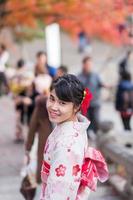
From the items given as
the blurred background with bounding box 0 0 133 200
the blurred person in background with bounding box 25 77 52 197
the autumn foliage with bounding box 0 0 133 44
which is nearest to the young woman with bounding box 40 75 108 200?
the blurred background with bounding box 0 0 133 200

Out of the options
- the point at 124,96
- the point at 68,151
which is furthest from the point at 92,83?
the point at 68,151

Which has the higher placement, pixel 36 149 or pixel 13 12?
pixel 13 12

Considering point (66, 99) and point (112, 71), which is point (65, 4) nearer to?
point (112, 71)

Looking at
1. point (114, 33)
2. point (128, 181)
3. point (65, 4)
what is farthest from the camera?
point (114, 33)

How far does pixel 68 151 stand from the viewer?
3.29 m

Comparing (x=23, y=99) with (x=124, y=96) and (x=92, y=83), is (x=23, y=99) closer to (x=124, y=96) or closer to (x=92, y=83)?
(x=92, y=83)

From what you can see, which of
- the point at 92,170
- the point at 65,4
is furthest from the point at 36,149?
the point at 65,4

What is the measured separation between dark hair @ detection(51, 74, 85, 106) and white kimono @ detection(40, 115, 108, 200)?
14 cm

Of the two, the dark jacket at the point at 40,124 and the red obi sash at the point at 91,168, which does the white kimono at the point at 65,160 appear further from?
the dark jacket at the point at 40,124

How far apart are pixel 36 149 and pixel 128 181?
3.84 ft

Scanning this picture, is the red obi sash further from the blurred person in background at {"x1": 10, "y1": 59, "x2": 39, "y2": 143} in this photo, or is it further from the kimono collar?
the blurred person in background at {"x1": 10, "y1": 59, "x2": 39, "y2": 143}

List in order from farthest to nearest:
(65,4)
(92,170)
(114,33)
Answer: (114,33) < (65,4) < (92,170)

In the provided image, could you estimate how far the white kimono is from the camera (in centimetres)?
329

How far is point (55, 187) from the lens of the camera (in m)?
3.29
